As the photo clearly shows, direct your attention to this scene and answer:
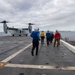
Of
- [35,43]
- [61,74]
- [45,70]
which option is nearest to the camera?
[61,74]

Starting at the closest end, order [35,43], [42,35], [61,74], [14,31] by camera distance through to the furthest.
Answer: [61,74] < [35,43] < [42,35] < [14,31]

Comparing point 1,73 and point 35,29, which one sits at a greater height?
point 35,29

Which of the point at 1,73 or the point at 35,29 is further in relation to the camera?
the point at 35,29

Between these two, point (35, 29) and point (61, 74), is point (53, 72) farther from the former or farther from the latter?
point (35, 29)

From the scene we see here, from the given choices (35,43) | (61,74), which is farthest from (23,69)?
(35,43)

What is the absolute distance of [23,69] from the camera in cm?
762

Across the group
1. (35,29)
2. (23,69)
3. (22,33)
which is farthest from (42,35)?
(22,33)

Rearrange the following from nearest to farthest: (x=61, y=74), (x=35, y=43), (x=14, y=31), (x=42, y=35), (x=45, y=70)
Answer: (x=61, y=74) → (x=45, y=70) → (x=35, y=43) → (x=42, y=35) → (x=14, y=31)

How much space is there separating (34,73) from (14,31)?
50310mm

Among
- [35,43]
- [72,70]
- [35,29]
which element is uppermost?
[35,29]

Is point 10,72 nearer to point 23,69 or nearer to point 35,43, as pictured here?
point 23,69

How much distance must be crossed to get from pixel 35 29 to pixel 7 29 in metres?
46.8

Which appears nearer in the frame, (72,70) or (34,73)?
(34,73)

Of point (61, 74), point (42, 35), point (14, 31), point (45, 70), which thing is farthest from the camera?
point (14, 31)
